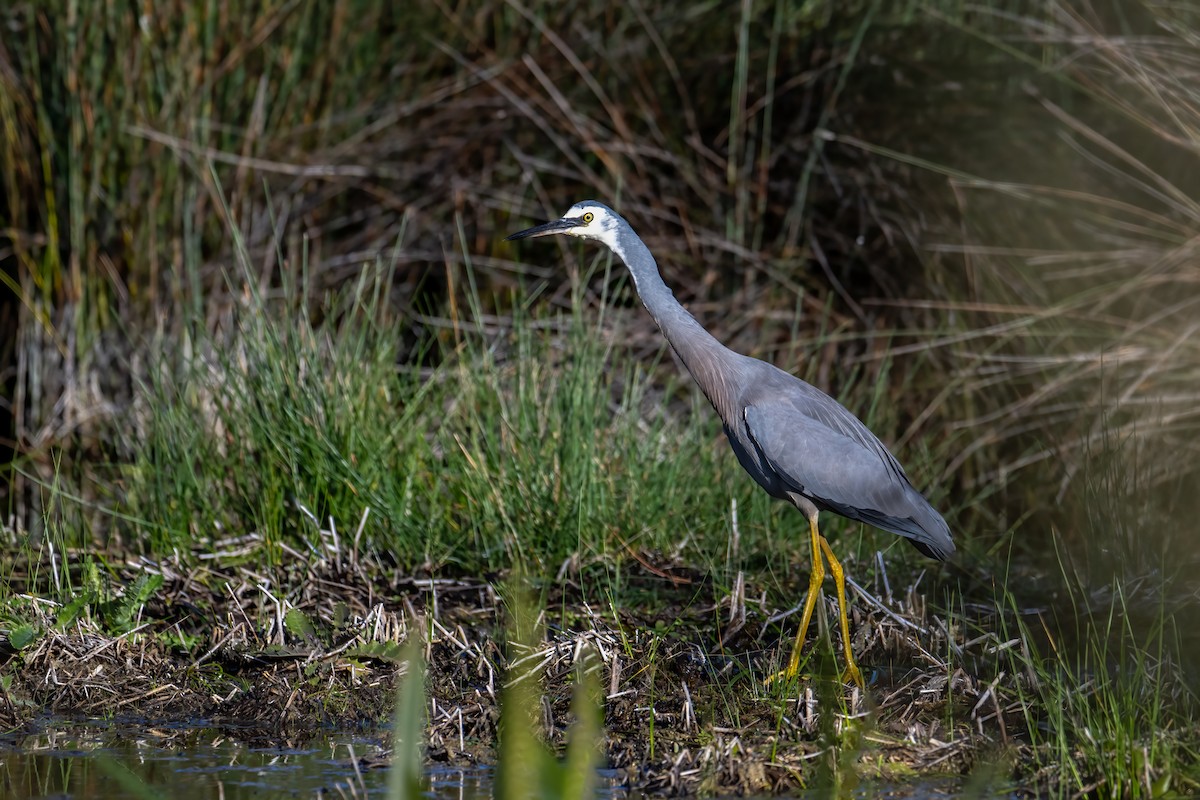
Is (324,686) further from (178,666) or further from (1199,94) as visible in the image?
(1199,94)

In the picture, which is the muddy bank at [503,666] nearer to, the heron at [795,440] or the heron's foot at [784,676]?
the heron's foot at [784,676]

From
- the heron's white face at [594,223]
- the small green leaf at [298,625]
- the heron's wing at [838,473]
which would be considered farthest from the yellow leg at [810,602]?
the small green leaf at [298,625]

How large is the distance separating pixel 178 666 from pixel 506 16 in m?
3.88

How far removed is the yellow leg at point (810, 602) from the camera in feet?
11.8

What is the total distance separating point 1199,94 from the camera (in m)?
4.97

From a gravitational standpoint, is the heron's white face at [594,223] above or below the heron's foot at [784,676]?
above

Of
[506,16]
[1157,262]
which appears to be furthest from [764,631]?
[506,16]

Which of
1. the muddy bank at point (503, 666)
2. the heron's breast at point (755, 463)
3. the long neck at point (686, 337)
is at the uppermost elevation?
the long neck at point (686, 337)

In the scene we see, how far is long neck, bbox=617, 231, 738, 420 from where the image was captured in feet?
14.0

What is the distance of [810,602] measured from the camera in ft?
13.0

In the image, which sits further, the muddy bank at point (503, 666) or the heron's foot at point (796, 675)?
the heron's foot at point (796, 675)

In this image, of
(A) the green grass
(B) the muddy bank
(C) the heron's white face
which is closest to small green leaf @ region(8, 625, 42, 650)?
(B) the muddy bank

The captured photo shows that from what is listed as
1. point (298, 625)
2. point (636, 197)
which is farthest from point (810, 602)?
point (636, 197)

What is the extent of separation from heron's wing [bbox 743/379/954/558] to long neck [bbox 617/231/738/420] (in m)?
0.17
